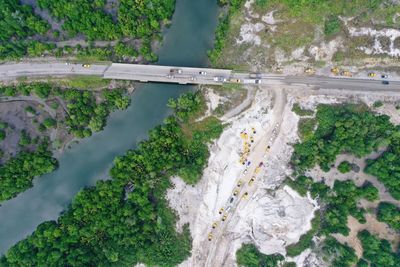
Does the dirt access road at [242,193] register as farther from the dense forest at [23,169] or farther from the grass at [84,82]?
the dense forest at [23,169]

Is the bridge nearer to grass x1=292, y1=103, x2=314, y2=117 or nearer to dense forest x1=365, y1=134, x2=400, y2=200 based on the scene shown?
grass x1=292, y1=103, x2=314, y2=117

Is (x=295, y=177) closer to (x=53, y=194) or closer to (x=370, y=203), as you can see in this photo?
(x=370, y=203)

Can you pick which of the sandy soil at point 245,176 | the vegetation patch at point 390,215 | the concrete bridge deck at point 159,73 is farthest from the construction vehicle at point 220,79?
the vegetation patch at point 390,215

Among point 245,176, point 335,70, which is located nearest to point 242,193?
point 245,176

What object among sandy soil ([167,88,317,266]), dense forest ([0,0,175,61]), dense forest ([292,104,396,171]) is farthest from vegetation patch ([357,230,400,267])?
dense forest ([0,0,175,61])

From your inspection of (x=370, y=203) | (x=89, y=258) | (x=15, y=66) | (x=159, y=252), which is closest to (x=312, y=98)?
(x=370, y=203)

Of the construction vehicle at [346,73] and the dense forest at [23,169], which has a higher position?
the construction vehicle at [346,73]

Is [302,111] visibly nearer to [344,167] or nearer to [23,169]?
[344,167]
